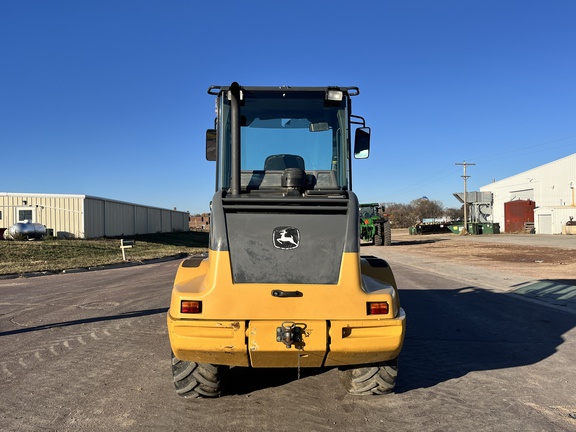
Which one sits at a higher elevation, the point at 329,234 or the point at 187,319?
the point at 329,234

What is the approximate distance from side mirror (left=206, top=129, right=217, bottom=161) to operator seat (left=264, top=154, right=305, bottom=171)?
21.3 inches

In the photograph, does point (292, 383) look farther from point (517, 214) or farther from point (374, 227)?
point (517, 214)

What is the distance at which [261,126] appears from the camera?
471 cm

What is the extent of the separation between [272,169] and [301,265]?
125cm

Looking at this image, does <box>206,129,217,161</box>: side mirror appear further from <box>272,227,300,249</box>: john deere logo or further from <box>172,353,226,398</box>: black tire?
<box>172,353,226,398</box>: black tire

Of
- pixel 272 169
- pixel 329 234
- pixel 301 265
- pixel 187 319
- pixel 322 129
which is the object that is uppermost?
pixel 322 129

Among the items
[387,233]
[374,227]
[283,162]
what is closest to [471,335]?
[283,162]

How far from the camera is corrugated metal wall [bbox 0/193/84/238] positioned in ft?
105

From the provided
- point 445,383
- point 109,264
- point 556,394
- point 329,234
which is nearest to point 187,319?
point 329,234

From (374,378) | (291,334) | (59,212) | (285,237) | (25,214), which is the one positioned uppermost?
(59,212)

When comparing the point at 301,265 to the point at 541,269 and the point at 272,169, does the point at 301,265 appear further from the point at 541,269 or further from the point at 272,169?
the point at 541,269

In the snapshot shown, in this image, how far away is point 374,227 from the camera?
3125 cm

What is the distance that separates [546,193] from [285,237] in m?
62.8

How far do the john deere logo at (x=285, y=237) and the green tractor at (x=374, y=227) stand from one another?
27.2 meters
